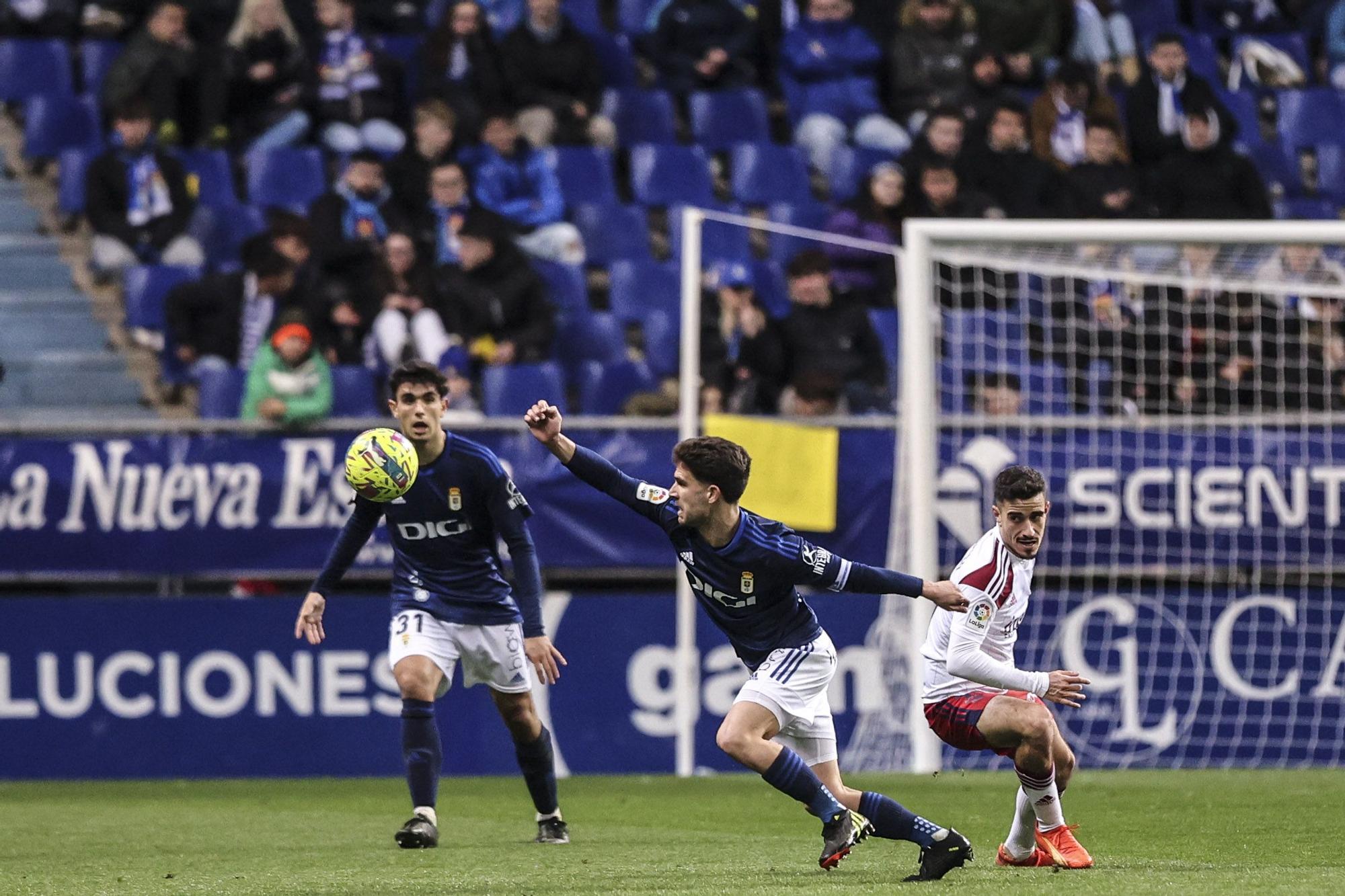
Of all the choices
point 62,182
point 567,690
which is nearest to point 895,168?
point 567,690

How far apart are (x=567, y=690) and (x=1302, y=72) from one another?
8.61 metres

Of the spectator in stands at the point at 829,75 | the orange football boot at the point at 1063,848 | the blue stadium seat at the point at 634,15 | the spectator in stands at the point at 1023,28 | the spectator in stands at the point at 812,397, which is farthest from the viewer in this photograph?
the blue stadium seat at the point at 634,15

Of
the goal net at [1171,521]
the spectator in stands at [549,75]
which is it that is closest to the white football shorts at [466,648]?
the goal net at [1171,521]

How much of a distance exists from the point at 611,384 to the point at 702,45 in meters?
3.81

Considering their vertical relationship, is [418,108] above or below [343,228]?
above

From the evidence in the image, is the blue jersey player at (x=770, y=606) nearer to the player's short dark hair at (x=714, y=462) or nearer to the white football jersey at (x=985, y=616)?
the player's short dark hair at (x=714, y=462)

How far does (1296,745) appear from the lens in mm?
11836

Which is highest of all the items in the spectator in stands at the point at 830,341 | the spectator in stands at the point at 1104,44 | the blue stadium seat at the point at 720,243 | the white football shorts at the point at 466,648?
the spectator in stands at the point at 1104,44

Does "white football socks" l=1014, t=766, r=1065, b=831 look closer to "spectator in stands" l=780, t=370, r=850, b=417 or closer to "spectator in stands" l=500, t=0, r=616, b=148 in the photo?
"spectator in stands" l=780, t=370, r=850, b=417

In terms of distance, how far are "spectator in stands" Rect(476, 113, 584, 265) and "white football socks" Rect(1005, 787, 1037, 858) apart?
326 inches

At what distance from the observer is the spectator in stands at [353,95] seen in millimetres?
15082

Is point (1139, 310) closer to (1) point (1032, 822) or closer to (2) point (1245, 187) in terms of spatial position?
(2) point (1245, 187)

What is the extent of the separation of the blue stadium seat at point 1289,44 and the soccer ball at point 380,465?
1123cm

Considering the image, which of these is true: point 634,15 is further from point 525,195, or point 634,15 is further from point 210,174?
point 210,174
